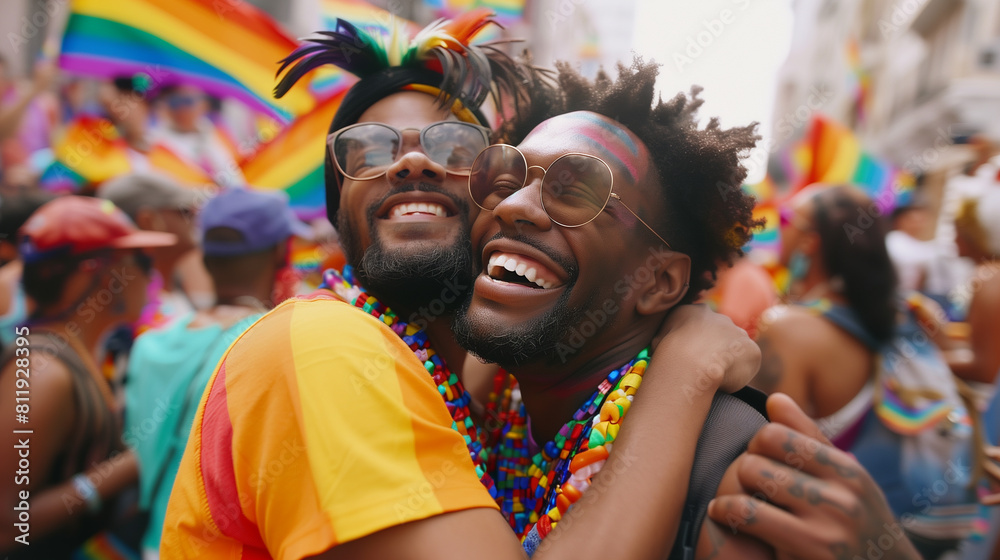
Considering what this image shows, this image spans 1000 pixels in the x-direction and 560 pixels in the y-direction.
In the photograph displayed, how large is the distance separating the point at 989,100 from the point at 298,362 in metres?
19.2

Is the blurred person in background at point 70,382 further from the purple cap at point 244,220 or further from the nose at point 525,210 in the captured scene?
the nose at point 525,210

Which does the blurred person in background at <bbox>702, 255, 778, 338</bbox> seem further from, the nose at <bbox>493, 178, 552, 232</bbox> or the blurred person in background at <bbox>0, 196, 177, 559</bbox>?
the blurred person in background at <bbox>0, 196, 177, 559</bbox>

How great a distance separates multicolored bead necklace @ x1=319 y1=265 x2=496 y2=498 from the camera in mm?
2180

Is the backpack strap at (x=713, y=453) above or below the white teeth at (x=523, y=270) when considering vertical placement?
below

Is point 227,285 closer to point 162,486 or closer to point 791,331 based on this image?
point 162,486

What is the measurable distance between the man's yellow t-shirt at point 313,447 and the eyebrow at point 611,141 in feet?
2.98

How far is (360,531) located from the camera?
1.41m

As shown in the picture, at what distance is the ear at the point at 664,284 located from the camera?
2.12 metres

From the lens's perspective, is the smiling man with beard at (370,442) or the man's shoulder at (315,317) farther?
the man's shoulder at (315,317)

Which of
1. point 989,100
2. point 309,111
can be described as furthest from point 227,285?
point 989,100

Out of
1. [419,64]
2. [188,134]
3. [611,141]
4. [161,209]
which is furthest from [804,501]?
[188,134]

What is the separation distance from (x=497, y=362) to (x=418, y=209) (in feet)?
2.31

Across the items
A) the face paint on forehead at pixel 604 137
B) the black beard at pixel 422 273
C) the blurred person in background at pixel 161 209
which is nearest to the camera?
the face paint on forehead at pixel 604 137

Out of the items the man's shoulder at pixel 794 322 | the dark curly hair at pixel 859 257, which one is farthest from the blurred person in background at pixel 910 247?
the man's shoulder at pixel 794 322
